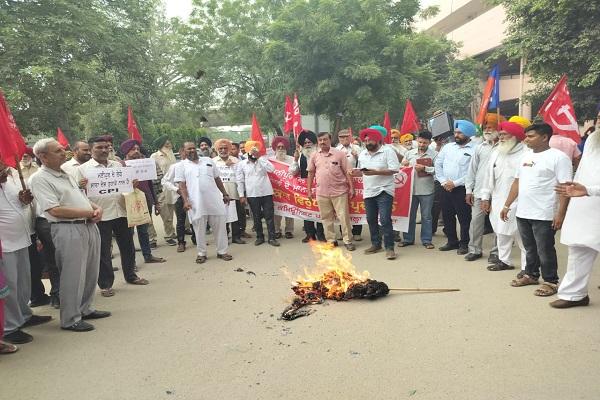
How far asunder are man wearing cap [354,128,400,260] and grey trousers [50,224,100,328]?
4.04 metres

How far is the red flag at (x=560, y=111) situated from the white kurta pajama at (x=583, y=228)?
7.30 feet

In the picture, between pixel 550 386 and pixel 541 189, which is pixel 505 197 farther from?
pixel 550 386

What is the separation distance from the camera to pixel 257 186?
8.48 m

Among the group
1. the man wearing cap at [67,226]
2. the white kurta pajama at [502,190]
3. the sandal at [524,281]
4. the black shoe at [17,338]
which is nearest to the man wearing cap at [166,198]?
the man wearing cap at [67,226]

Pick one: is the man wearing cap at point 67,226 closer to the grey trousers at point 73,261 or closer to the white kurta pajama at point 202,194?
the grey trousers at point 73,261

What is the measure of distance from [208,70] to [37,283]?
64.9 feet

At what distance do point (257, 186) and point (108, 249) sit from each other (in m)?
3.19

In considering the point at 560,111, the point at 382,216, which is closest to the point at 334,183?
the point at 382,216

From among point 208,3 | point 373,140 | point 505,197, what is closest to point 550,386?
point 505,197

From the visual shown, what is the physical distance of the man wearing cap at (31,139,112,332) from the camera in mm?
4422

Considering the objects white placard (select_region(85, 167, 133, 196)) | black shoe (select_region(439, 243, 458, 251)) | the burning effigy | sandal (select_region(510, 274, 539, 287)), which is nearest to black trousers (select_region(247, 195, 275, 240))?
white placard (select_region(85, 167, 133, 196))

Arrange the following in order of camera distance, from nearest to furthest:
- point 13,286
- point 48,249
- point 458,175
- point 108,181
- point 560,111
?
point 13,286 → point 48,249 → point 108,181 → point 560,111 → point 458,175

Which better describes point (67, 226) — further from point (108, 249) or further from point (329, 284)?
point (329, 284)

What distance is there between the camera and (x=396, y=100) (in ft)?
65.9
